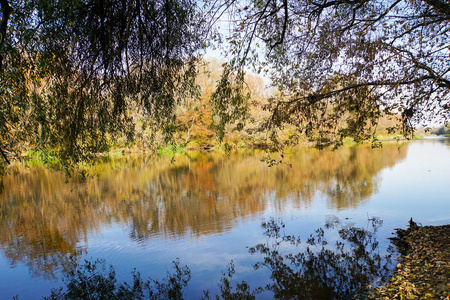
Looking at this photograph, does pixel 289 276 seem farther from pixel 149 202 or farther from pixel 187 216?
pixel 149 202

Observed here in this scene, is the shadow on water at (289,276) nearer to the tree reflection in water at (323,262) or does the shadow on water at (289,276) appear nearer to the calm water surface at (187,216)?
the tree reflection in water at (323,262)

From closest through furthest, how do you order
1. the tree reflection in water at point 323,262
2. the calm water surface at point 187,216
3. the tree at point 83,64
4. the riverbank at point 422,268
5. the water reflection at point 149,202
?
1. the riverbank at point 422,268
2. the tree at point 83,64
3. the tree reflection in water at point 323,262
4. the calm water surface at point 187,216
5. the water reflection at point 149,202

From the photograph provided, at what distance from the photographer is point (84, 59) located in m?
4.94

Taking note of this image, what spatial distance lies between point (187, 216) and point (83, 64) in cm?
564

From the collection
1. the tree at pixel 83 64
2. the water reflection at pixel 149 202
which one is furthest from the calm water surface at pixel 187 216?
the tree at pixel 83 64

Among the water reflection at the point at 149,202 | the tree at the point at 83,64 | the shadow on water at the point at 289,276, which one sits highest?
the tree at the point at 83,64

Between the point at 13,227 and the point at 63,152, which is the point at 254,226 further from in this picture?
the point at 13,227

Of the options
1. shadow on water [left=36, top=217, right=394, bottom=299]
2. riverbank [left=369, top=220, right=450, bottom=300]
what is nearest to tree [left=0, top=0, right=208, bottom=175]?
shadow on water [left=36, top=217, right=394, bottom=299]

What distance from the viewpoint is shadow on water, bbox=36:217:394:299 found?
5.02 m

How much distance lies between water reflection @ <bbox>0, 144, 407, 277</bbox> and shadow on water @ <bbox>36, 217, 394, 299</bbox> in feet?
4.08

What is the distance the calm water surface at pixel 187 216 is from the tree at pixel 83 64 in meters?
2.49

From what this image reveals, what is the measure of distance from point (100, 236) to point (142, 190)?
5779 millimetres

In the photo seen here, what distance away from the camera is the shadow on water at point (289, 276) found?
5.02m

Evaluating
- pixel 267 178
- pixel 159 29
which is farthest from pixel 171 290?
pixel 267 178
